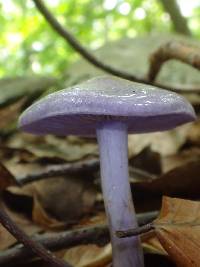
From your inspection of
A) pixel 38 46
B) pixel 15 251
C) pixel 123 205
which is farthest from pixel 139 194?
pixel 38 46

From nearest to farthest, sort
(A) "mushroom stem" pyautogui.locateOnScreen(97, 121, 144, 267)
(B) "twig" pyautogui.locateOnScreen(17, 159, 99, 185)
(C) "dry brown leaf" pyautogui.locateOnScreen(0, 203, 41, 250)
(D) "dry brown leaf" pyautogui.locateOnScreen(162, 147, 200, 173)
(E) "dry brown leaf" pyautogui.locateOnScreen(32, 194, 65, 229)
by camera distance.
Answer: (A) "mushroom stem" pyautogui.locateOnScreen(97, 121, 144, 267) < (C) "dry brown leaf" pyautogui.locateOnScreen(0, 203, 41, 250) < (E) "dry brown leaf" pyautogui.locateOnScreen(32, 194, 65, 229) < (B) "twig" pyautogui.locateOnScreen(17, 159, 99, 185) < (D) "dry brown leaf" pyautogui.locateOnScreen(162, 147, 200, 173)

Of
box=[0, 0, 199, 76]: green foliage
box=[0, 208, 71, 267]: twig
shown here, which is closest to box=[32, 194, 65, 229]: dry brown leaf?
box=[0, 208, 71, 267]: twig

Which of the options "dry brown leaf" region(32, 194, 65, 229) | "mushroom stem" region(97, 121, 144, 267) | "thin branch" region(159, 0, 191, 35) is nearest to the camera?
"mushroom stem" region(97, 121, 144, 267)

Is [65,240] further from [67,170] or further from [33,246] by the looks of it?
[67,170]

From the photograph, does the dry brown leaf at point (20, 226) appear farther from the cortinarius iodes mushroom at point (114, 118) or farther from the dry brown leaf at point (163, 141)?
the dry brown leaf at point (163, 141)

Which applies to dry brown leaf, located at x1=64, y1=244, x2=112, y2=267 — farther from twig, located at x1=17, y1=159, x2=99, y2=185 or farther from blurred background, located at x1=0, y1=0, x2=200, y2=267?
twig, located at x1=17, y1=159, x2=99, y2=185

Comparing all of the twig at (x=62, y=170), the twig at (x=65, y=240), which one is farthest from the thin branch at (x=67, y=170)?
the twig at (x=65, y=240)

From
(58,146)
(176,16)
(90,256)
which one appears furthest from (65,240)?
(176,16)
